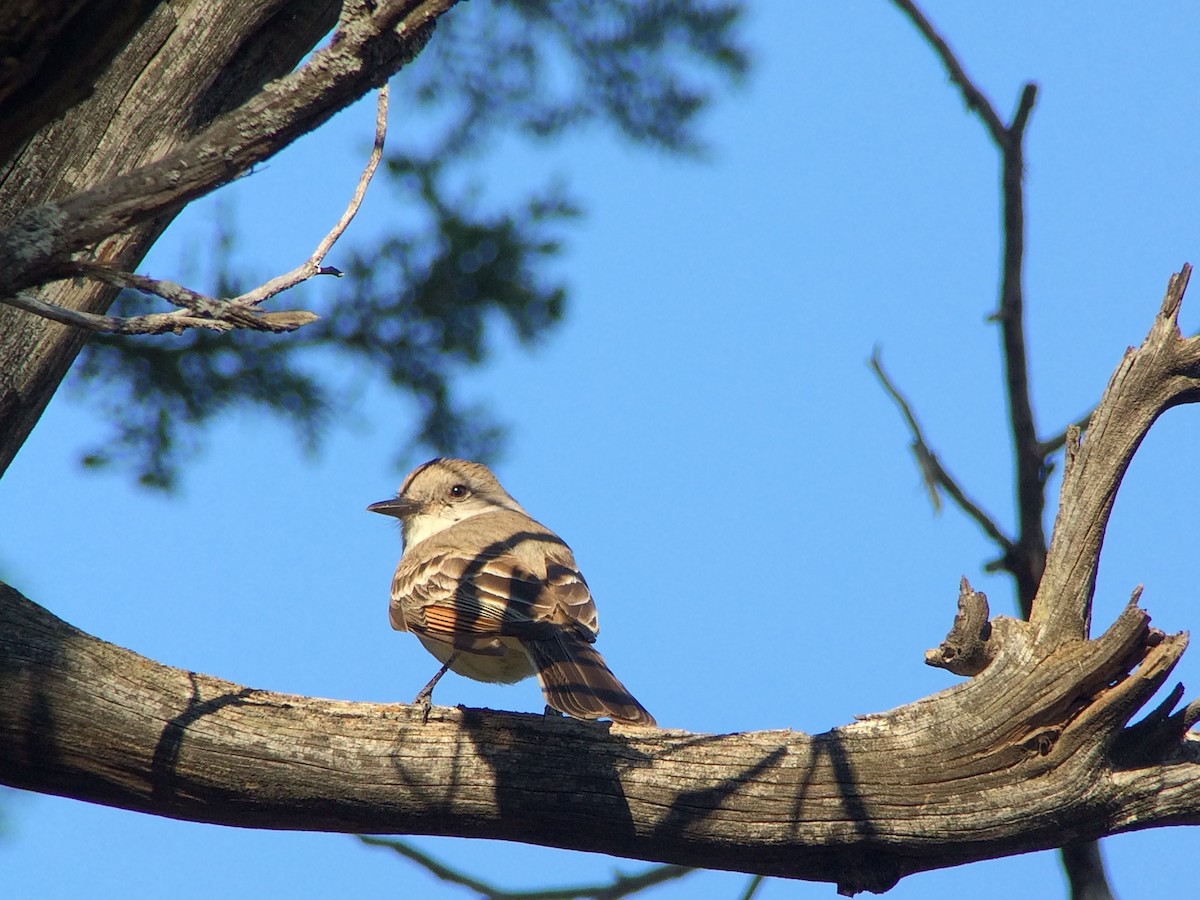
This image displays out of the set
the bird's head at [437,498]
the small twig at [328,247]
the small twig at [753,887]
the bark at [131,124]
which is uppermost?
the bird's head at [437,498]

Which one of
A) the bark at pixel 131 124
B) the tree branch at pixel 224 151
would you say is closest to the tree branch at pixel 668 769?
the bark at pixel 131 124

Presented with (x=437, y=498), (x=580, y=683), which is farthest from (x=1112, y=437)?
(x=437, y=498)

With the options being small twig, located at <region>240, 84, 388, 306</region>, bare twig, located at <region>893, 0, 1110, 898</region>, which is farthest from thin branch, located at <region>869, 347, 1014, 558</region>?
small twig, located at <region>240, 84, 388, 306</region>

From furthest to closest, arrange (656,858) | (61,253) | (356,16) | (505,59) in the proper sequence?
(505,59), (656,858), (356,16), (61,253)

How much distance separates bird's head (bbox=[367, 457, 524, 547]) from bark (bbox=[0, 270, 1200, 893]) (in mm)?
3538

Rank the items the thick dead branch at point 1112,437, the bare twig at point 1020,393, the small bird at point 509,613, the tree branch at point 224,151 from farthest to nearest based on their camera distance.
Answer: the bare twig at point 1020,393 < the small bird at point 509,613 < the thick dead branch at point 1112,437 < the tree branch at point 224,151

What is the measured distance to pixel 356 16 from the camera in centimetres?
256

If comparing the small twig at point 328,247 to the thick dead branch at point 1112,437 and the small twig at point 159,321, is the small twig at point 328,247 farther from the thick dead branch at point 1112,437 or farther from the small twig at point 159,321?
the thick dead branch at point 1112,437

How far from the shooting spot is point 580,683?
4.63 meters

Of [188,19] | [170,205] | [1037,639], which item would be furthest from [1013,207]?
[170,205]

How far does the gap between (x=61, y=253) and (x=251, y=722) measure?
195cm

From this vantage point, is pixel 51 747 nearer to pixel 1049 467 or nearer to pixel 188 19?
pixel 188 19

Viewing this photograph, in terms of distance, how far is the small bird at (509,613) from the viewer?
4.64 m

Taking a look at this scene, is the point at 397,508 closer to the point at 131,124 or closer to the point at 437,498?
the point at 437,498
